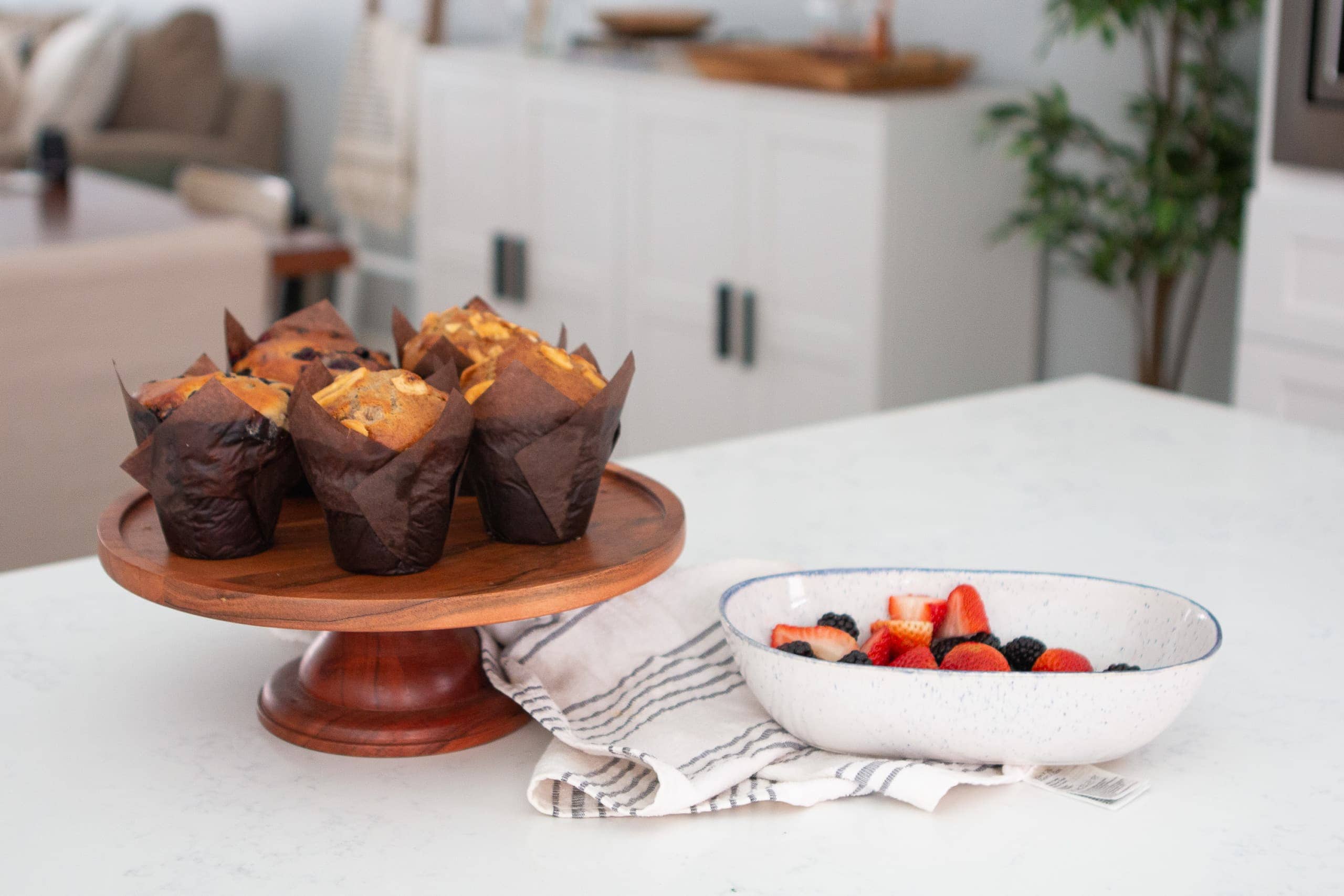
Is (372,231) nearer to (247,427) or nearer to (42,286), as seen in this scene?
(42,286)

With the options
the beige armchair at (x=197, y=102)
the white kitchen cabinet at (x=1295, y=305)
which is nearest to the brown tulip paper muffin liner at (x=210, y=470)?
the white kitchen cabinet at (x=1295, y=305)

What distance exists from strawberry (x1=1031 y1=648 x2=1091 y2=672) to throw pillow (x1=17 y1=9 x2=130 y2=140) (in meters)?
5.56

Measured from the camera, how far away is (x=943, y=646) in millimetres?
848

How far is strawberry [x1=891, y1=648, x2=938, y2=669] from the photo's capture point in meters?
0.81

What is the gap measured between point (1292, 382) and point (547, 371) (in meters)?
1.98

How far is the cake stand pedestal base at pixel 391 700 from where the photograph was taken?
85cm

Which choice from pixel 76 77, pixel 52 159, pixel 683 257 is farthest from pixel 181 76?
pixel 683 257

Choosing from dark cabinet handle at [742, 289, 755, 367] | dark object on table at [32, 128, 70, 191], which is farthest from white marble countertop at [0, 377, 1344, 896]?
dark object on table at [32, 128, 70, 191]

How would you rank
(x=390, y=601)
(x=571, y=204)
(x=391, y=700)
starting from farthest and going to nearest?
(x=571, y=204) < (x=391, y=700) < (x=390, y=601)

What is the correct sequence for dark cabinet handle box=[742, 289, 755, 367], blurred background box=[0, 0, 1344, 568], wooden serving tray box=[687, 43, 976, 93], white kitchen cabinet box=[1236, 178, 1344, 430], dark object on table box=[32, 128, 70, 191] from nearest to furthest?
1. blurred background box=[0, 0, 1344, 568]
2. white kitchen cabinet box=[1236, 178, 1344, 430]
3. wooden serving tray box=[687, 43, 976, 93]
4. dark object on table box=[32, 128, 70, 191]
5. dark cabinet handle box=[742, 289, 755, 367]

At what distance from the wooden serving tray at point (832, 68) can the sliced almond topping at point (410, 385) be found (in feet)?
8.03

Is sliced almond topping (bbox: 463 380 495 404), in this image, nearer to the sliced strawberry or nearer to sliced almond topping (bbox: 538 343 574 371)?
sliced almond topping (bbox: 538 343 574 371)

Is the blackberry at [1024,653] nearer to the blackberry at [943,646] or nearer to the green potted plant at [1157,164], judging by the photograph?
the blackberry at [943,646]

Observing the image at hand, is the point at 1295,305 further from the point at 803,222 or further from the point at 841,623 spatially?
the point at 841,623
